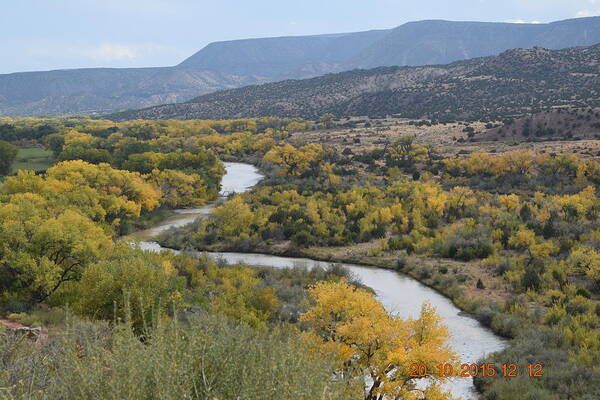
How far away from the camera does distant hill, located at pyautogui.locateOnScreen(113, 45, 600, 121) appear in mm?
101812

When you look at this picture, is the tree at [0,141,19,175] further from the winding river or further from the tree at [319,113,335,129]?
the tree at [319,113,335,129]

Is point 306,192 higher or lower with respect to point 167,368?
lower

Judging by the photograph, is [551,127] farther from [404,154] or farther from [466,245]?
[466,245]

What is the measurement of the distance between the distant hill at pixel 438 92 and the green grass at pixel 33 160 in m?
73.0

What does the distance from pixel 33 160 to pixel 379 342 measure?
72.3 m

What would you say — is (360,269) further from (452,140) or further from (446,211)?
(452,140)

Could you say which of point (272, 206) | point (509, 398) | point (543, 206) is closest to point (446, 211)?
point (543, 206)

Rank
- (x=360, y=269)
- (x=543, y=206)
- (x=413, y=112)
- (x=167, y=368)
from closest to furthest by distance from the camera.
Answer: (x=167, y=368) < (x=360, y=269) < (x=543, y=206) < (x=413, y=112)

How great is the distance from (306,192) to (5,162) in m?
39.2

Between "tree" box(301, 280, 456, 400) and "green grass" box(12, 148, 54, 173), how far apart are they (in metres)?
57.9

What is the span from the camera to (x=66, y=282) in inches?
937

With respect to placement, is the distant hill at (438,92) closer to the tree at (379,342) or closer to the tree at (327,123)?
the tree at (327,123)
